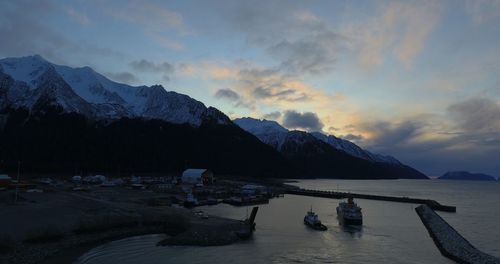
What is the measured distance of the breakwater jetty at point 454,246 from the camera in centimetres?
4219

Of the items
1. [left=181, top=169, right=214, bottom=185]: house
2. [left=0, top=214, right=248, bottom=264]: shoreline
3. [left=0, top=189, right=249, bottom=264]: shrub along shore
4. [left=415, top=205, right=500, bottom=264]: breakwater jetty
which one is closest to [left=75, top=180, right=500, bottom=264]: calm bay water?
[left=415, top=205, right=500, bottom=264]: breakwater jetty

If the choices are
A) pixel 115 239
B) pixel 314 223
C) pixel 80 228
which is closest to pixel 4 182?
pixel 80 228

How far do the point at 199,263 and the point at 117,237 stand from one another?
13692mm

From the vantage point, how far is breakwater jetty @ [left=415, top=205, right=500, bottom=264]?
138 feet

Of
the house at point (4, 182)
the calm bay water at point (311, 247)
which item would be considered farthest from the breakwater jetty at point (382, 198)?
the house at point (4, 182)

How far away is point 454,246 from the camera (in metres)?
49.7

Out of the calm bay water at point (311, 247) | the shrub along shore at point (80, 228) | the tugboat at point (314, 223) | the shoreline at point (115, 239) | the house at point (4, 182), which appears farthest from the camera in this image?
the house at point (4, 182)

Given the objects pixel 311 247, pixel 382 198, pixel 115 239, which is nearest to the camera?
pixel 115 239

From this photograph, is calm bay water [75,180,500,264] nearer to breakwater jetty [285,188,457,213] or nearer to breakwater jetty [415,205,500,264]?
breakwater jetty [415,205,500,264]

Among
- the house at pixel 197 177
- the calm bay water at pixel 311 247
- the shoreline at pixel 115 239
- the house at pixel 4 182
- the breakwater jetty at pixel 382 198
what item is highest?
the house at pixel 197 177

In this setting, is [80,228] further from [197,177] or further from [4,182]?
[197,177]

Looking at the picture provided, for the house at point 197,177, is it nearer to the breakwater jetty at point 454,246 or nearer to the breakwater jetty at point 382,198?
the breakwater jetty at point 382,198

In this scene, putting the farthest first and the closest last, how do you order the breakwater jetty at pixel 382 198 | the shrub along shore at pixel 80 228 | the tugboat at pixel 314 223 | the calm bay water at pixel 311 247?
the breakwater jetty at pixel 382 198 < the tugboat at pixel 314 223 < the calm bay water at pixel 311 247 < the shrub along shore at pixel 80 228

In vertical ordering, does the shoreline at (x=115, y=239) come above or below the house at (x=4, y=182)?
below
